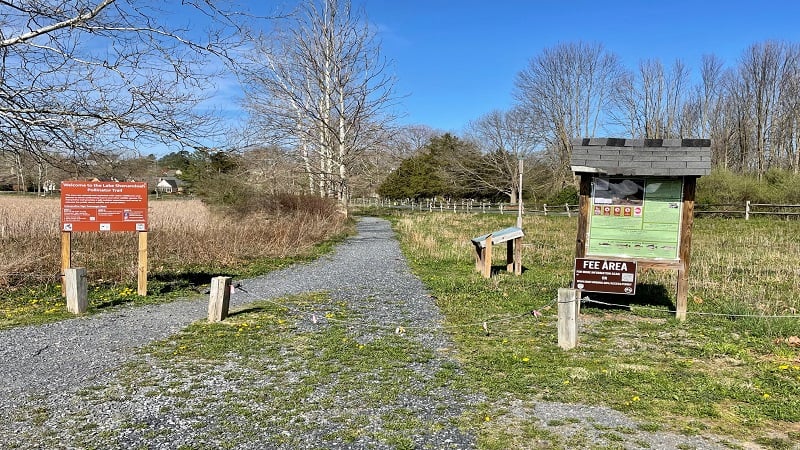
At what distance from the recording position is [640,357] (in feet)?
19.8

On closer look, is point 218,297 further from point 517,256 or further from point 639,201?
point 517,256

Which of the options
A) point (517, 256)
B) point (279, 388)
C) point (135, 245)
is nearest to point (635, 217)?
point (517, 256)

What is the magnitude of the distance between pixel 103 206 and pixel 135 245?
525 cm

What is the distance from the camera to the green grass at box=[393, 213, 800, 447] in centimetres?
456

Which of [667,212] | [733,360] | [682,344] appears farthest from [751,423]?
[667,212]

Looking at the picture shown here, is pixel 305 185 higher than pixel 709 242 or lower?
A: higher

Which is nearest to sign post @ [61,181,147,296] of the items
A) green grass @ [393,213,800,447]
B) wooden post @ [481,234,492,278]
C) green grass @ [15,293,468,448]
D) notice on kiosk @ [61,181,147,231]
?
notice on kiosk @ [61,181,147,231]

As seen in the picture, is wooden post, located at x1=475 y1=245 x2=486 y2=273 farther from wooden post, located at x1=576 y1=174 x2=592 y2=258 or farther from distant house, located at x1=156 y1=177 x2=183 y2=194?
distant house, located at x1=156 y1=177 x2=183 y2=194

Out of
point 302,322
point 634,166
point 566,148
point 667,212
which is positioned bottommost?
point 302,322

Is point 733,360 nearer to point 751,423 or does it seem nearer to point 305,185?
point 751,423

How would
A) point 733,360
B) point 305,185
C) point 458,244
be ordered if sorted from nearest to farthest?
point 733,360 < point 458,244 < point 305,185

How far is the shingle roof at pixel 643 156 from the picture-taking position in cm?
779

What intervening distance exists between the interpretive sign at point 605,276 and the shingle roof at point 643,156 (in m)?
1.34

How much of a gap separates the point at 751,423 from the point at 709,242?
17.4 metres
